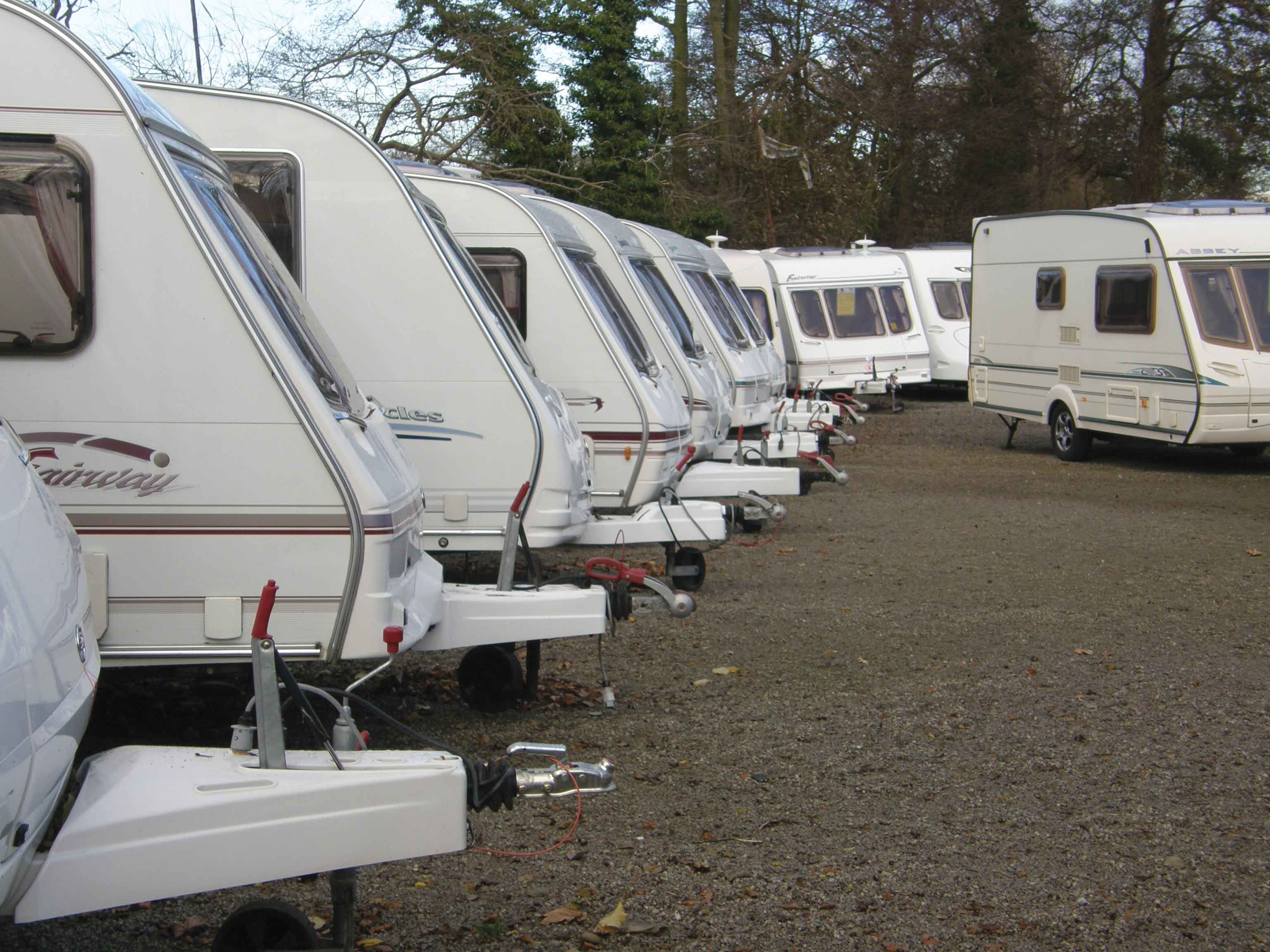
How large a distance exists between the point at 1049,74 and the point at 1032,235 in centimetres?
2023

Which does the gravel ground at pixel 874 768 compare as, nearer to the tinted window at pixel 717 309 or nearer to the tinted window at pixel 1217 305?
the tinted window at pixel 717 309

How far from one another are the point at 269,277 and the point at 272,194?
6.28 feet

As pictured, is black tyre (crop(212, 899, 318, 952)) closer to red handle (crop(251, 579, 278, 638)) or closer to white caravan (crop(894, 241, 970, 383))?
red handle (crop(251, 579, 278, 638))

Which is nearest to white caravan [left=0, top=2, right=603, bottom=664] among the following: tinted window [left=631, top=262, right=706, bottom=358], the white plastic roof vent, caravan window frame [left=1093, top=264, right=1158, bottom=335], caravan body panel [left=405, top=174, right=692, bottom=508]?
caravan body panel [left=405, top=174, right=692, bottom=508]

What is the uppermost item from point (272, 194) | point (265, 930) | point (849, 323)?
point (272, 194)

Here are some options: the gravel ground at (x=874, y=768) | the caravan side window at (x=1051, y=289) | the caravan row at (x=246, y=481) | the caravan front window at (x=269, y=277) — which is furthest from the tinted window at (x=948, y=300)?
the caravan front window at (x=269, y=277)

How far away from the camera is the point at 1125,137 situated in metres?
34.6

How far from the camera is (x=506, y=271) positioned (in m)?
8.88

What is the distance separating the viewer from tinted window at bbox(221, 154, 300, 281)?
671 centimetres

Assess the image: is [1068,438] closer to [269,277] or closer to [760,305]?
[760,305]

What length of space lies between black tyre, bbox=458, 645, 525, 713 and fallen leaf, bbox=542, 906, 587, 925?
214cm

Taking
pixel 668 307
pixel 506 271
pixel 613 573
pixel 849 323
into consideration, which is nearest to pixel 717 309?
pixel 668 307

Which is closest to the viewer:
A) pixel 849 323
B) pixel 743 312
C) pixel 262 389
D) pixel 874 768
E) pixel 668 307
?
pixel 262 389

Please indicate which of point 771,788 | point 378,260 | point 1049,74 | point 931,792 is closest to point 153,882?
point 771,788
